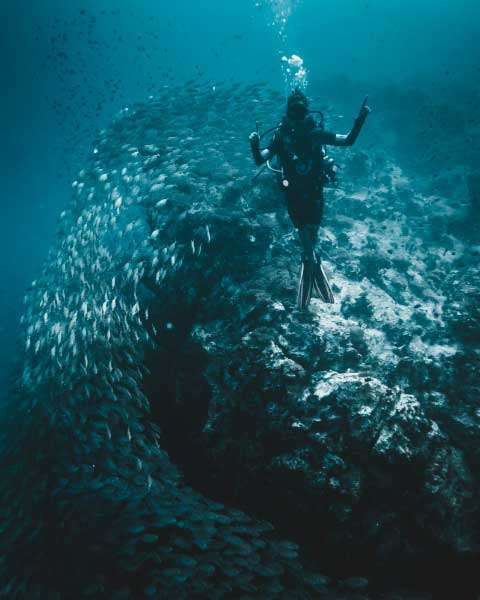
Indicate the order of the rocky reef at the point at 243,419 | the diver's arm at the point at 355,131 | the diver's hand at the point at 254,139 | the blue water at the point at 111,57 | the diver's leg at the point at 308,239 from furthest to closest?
the blue water at the point at 111,57 → the diver's leg at the point at 308,239 → the diver's hand at the point at 254,139 → the diver's arm at the point at 355,131 → the rocky reef at the point at 243,419

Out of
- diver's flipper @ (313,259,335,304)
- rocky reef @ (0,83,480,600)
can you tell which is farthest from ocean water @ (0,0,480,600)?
diver's flipper @ (313,259,335,304)

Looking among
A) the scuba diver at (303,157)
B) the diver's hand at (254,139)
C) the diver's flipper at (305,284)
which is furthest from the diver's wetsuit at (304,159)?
the diver's flipper at (305,284)

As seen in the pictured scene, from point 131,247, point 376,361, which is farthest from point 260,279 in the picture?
point 131,247

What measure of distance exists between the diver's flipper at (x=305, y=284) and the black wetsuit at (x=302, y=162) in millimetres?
886

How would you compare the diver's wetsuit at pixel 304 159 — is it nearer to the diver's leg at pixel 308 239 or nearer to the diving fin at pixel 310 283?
the diver's leg at pixel 308 239

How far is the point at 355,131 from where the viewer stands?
13.6 feet

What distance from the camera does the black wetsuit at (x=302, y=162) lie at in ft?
14.4

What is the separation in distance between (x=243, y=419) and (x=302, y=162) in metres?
3.63

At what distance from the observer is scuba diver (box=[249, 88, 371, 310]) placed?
4.27 metres

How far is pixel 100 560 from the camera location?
3.23 metres

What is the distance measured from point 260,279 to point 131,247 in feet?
19.1

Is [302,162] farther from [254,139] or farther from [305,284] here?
[305,284]

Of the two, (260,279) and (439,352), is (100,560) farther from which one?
(439,352)

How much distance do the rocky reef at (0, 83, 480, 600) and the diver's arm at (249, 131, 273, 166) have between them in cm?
221
